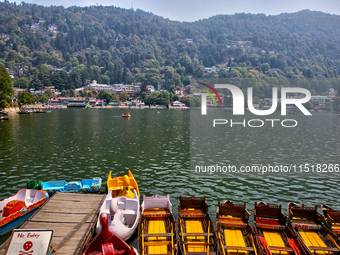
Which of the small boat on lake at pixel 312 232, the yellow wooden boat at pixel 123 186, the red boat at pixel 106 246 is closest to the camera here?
the red boat at pixel 106 246

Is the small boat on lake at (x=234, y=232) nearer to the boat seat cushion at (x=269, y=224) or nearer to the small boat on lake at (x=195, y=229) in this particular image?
the small boat on lake at (x=195, y=229)

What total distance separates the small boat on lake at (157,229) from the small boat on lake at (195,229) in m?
0.58

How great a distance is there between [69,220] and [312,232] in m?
17.1

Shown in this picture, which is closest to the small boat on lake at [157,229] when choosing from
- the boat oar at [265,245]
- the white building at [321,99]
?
the boat oar at [265,245]

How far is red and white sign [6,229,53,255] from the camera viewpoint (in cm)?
1255

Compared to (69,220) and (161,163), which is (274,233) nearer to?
(69,220)

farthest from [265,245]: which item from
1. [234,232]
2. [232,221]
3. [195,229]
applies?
[195,229]

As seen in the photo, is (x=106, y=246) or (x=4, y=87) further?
(x=4, y=87)

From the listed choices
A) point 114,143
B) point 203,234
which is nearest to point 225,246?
point 203,234

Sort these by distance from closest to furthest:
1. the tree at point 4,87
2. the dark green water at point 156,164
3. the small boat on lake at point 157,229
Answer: the small boat on lake at point 157,229 < the dark green water at point 156,164 < the tree at point 4,87

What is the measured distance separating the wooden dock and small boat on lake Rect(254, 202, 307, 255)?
11096 millimetres

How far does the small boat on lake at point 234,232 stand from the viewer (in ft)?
47.3

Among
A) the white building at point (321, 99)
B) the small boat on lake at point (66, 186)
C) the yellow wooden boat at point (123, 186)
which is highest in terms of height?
the white building at point (321, 99)

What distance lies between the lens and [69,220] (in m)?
17.9
